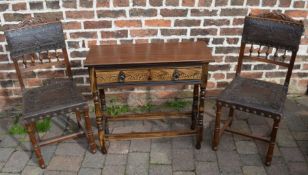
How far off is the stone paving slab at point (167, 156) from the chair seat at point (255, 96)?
22.3 inches

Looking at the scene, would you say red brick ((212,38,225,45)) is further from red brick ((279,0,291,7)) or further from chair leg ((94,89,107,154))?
chair leg ((94,89,107,154))

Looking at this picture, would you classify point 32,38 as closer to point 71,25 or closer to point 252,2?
point 71,25

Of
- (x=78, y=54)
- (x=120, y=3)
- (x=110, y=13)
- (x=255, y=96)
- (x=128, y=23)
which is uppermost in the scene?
(x=120, y=3)

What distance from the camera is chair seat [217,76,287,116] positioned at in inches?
103

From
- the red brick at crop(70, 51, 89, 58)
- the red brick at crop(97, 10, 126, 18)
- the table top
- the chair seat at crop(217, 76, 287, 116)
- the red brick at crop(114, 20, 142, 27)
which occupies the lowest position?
the chair seat at crop(217, 76, 287, 116)

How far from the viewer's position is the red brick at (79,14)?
3.09 meters

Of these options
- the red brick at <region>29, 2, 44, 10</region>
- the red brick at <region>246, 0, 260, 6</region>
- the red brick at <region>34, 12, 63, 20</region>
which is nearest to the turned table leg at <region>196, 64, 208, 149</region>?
the red brick at <region>246, 0, 260, 6</region>

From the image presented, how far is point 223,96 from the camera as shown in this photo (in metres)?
2.74

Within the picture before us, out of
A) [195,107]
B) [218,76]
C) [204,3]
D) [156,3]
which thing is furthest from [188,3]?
[195,107]

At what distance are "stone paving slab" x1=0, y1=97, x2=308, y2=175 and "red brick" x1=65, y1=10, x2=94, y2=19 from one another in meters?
1.20

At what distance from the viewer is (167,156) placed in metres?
2.91

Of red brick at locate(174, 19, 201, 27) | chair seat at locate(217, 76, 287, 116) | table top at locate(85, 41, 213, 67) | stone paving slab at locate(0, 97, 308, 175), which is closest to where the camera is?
table top at locate(85, 41, 213, 67)

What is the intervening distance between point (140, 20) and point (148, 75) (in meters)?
0.85

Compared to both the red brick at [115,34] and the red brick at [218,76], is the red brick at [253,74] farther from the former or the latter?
the red brick at [115,34]
